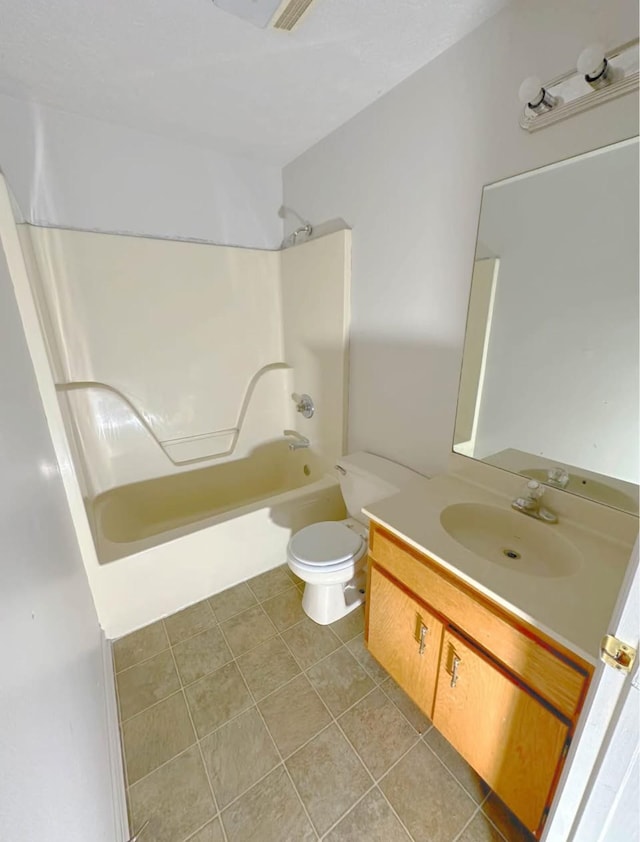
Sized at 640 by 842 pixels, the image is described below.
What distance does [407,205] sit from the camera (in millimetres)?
1471

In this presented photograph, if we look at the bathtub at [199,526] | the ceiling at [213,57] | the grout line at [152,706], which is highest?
the ceiling at [213,57]

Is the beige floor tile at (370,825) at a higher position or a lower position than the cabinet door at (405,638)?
lower

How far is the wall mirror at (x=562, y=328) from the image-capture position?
0.96 meters

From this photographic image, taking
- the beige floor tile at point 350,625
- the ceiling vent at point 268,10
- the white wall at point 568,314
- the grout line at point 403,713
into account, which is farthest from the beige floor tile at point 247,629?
the ceiling vent at point 268,10

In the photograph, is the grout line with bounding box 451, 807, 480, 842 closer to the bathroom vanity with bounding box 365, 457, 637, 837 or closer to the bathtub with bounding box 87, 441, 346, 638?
the bathroom vanity with bounding box 365, 457, 637, 837

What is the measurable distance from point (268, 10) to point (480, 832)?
2.60 meters

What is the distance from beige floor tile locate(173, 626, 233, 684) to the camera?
4.72ft

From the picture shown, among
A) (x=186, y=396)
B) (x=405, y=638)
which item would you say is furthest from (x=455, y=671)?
(x=186, y=396)

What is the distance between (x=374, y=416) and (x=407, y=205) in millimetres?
1005

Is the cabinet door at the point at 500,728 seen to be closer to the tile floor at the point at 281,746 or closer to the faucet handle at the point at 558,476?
the tile floor at the point at 281,746

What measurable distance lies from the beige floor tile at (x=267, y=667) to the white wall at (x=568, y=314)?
1294 millimetres

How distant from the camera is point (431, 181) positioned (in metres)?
1.36

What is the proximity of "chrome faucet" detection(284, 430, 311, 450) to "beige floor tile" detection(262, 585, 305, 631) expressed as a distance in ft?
3.01

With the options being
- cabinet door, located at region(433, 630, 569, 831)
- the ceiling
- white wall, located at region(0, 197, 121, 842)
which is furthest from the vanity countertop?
the ceiling
